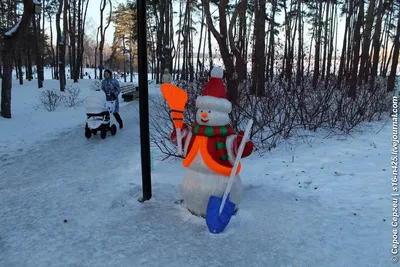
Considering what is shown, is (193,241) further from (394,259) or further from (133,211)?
(394,259)

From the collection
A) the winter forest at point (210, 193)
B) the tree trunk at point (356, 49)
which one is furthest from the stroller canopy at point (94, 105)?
the tree trunk at point (356, 49)

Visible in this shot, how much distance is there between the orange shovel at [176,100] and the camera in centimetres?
333

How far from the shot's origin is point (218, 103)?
3.21m

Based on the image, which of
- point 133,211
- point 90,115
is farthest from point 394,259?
point 90,115

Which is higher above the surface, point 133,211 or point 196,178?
point 196,178

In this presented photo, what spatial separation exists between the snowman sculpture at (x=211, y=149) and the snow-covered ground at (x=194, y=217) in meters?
0.35

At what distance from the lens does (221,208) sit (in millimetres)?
3121

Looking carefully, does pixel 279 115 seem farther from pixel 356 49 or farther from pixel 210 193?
pixel 356 49

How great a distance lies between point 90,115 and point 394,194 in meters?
6.12

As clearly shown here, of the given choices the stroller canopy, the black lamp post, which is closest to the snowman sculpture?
the black lamp post

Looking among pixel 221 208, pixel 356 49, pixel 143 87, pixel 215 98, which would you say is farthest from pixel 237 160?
pixel 356 49

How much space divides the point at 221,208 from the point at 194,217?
Result: 0.47m

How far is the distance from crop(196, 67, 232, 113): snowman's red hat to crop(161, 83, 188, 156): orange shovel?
18cm

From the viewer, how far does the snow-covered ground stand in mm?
2762
